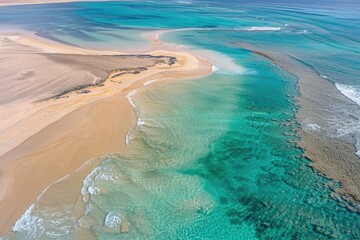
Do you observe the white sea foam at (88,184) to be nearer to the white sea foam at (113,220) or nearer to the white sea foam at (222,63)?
the white sea foam at (113,220)

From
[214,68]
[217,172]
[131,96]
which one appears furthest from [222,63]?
[217,172]

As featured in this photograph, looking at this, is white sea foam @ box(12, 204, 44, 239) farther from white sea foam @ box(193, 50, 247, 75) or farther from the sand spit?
white sea foam @ box(193, 50, 247, 75)

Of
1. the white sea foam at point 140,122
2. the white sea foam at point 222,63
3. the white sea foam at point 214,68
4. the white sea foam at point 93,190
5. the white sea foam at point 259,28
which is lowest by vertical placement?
the white sea foam at point 93,190

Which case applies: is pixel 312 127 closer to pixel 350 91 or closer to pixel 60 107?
pixel 350 91

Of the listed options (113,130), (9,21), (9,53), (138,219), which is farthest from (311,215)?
(9,21)

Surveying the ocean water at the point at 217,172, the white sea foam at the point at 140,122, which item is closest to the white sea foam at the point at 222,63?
the ocean water at the point at 217,172

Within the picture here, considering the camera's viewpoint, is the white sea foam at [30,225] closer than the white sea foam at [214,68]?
Yes

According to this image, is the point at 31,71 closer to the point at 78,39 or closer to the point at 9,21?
the point at 78,39
